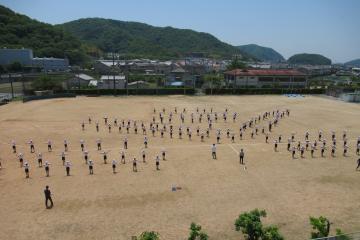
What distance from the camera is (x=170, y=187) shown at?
19.1 m

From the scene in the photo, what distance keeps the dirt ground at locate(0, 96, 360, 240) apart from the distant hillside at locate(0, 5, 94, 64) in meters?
118

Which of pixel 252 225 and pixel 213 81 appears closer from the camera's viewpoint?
pixel 252 225

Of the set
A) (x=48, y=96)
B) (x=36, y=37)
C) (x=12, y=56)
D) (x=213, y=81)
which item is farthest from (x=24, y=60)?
(x=213, y=81)

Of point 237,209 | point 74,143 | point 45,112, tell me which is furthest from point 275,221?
point 45,112

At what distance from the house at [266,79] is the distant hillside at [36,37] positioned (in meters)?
85.9

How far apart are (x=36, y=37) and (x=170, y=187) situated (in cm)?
15002

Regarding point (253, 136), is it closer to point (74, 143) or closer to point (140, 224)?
point (74, 143)

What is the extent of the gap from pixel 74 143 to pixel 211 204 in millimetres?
16363

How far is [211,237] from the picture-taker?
1391 cm

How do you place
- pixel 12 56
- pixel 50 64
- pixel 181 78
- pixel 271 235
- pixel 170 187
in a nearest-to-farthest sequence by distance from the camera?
pixel 271 235
pixel 170 187
pixel 181 78
pixel 12 56
pixel 50 64

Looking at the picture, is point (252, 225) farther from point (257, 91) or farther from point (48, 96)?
point (257, 91)

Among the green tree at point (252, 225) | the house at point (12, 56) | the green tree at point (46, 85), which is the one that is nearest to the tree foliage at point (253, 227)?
the green tree at point (252, 225)

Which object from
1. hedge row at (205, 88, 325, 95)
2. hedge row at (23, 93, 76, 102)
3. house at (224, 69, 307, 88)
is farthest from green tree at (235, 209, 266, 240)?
house at (224, 69, 307, 88)

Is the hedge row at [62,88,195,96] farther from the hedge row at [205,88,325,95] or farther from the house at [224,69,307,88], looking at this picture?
the house at [224,69,307,88]
